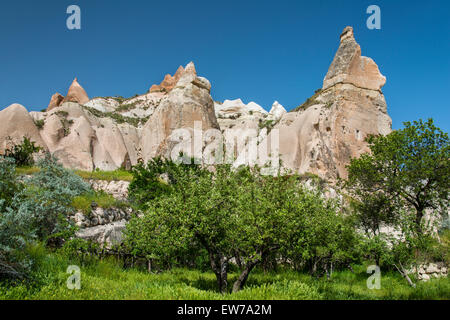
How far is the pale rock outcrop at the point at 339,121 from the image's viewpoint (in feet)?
97.6

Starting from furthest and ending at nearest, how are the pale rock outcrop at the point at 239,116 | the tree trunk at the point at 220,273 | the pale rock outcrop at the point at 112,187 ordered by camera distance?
the pale rock outcrop at the point at 239,116 < the pale rock outcrop at the point at 112,187 < the tree trunk at the point at 220,273

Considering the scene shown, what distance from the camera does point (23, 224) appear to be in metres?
6.68

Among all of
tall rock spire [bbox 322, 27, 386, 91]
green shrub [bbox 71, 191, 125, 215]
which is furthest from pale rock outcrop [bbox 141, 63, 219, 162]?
green shrub [bbox 71, 191, 125, 215]

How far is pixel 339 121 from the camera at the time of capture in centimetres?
3153

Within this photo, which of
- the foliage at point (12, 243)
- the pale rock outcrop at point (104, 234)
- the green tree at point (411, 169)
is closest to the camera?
the foliage at point (12, 243)

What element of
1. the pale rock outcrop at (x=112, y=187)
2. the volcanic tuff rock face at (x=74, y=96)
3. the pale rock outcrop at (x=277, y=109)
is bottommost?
the pale rock outcrop at (x=112, y=187)

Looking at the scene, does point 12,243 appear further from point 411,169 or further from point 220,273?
point 411,169

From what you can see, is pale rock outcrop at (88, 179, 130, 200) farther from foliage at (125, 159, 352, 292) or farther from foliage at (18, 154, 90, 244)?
foliage at (125, 159, 352, 292)

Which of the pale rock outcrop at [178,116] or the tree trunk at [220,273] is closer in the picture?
the tree trunk at [220,273]

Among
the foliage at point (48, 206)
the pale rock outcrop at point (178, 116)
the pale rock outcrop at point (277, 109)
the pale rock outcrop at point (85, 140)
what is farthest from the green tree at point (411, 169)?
the pale rock outcrop at point (277, 109)

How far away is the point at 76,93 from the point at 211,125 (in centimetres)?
4725

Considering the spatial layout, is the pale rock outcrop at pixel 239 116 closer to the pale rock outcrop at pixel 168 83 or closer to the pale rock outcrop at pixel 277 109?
the pale rock outcrop at pixel 277 109

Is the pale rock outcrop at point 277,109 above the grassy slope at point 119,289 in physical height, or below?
above

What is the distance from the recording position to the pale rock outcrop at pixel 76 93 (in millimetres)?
68213
